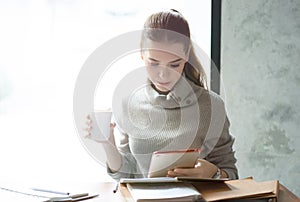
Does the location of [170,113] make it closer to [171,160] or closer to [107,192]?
[171,160]

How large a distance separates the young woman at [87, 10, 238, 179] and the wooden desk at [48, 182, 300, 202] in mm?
179

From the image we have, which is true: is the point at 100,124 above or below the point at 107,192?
above

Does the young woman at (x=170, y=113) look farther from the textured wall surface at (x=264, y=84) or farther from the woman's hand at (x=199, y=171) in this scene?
the textured wall surface at (x=264, y=84)

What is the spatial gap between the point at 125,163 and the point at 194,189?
43 cm

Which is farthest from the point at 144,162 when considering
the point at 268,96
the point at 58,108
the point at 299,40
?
the point at 299,40

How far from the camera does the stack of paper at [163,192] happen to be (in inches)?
47.9

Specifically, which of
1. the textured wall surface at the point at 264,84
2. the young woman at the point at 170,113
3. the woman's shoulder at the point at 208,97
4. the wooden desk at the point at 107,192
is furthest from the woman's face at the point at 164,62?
the textured wall surface at the point at 264,84

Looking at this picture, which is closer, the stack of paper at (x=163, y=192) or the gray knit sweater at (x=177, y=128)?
the stack of paper at (x=163, y=192)

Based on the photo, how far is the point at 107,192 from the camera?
4.50 feet

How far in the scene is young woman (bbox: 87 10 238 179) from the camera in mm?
1582

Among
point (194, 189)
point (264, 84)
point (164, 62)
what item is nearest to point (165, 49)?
point (164, 62)

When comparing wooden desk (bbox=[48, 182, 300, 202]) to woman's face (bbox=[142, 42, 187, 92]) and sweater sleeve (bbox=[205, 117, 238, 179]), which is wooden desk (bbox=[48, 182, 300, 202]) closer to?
sweater sleeve (bbox=[205, 117, 238, 179])

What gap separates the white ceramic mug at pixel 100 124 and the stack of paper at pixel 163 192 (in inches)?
8.2

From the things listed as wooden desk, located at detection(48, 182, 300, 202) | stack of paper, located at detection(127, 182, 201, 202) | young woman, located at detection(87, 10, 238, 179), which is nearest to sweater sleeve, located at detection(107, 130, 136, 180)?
young woman, located at detection(87, 10, 238, 179)
